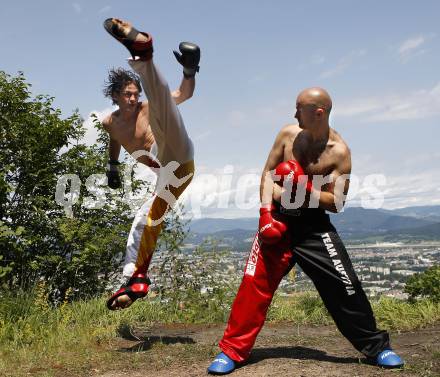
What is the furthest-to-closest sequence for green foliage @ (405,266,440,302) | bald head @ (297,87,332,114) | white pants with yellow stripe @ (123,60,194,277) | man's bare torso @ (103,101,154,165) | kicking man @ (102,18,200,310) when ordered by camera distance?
green foliage @ (405,266,440,302) → man's bare torso @ (103,101,154,165) → kicking man @ (102,18,200,310) → white pants with yellow stripe @ (123,60,194,277) → bald head @ (297,87,332,114)

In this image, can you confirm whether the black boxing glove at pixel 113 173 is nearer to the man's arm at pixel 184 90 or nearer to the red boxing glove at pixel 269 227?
the man's arm at pixel 184 90

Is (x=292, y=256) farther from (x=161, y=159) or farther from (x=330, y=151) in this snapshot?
(x=161, y=159)

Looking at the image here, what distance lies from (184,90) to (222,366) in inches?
87.4

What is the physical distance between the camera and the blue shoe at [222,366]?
324 cm

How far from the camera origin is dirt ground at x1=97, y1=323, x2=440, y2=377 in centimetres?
325

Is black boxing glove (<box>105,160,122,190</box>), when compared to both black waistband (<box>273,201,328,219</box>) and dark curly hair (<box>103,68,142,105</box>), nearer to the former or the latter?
dark curly hair (<box>103,68,142,105</box>)

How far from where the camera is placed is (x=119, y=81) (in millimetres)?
3979

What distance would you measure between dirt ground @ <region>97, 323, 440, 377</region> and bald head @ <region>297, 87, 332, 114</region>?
5.82 ft

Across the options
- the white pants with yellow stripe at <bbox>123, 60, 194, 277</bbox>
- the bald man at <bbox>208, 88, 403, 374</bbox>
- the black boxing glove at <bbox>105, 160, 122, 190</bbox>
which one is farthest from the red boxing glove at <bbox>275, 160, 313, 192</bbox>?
the black boxing glove at <bbox>105, 160, 122, 190</bbox>

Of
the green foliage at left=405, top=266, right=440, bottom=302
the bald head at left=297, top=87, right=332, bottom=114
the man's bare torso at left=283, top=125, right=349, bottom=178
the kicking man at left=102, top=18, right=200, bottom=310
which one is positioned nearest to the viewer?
the bald head at left=297, top=87, right=332, bottom=114

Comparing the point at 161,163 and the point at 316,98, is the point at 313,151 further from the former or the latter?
the point at 161,163

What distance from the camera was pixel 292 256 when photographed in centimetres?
346

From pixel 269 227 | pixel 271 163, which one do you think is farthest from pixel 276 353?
pixel 271 163

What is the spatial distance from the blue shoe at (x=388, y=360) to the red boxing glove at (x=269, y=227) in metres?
1.06
